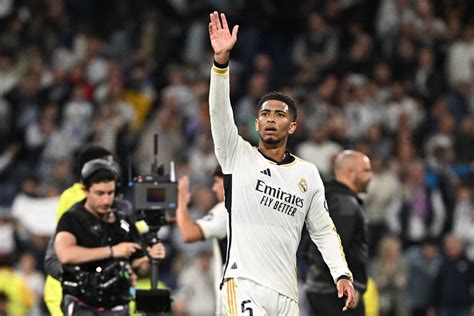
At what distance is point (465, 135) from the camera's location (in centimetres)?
1650

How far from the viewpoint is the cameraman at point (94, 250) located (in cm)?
902

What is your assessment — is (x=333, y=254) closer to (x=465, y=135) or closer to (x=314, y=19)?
(x=465, y=135)

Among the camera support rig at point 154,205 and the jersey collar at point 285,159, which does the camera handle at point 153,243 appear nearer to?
the camera support rig at point 154,205

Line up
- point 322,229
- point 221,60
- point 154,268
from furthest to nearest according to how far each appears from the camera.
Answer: point 154,268 < point 322,229 < point 221,60

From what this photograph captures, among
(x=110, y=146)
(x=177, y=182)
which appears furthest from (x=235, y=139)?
(x=110, y=146)

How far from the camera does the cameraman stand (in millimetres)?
9016

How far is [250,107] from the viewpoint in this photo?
17.2 m

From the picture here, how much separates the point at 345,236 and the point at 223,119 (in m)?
2.51

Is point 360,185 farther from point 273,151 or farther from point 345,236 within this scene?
point 273,151

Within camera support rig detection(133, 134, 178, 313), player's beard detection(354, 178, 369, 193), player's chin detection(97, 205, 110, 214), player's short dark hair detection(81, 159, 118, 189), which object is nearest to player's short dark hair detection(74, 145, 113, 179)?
camera support rig detection(133, 134, 178, 313)

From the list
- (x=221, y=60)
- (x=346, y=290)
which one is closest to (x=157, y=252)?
(x=346, y=290)

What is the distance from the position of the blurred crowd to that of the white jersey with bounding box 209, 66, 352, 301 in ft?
20.3

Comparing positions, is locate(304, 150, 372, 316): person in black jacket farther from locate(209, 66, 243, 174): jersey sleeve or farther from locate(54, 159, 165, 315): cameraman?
locate(209, 66, 243, 174): jersey sleeve

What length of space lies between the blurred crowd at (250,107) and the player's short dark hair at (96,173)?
4.58 meters
